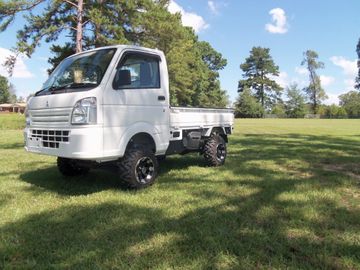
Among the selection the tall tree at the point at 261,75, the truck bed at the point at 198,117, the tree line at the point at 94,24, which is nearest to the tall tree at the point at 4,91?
the tall tree at the point at 261,75

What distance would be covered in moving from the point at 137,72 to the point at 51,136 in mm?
1783

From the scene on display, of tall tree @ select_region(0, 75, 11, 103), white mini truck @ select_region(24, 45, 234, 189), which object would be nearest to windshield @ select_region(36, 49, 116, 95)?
white mini truck @ select_region(24, 45, 234, 189)

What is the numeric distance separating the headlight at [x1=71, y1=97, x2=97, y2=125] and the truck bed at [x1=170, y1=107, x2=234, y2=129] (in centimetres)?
197

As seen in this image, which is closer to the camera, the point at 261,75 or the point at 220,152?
the point at 220,152

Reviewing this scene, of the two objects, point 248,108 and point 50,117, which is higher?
point 248,108

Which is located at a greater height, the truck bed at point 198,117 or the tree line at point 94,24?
the tree line at point 94,24

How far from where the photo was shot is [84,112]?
18.0 ft

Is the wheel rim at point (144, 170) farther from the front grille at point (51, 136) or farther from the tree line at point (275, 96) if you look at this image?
the tree line at point (275, 96)

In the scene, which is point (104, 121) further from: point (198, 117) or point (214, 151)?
point (214, 151)

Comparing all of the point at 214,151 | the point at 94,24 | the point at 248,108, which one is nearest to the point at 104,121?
the point at 214,151

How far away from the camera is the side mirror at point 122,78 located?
5.94 m

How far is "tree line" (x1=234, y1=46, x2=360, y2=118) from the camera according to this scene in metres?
94.9

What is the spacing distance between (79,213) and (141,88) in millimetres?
2386

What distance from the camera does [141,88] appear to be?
642 cm
